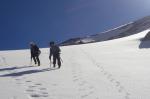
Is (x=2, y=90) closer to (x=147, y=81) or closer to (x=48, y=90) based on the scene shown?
(x=48, y=90)

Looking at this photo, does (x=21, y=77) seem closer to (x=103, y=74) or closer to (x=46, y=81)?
(x=46, y=81)

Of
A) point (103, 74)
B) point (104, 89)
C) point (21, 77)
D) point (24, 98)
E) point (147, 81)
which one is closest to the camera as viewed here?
point (24, 98)

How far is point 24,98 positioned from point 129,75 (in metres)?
7.63

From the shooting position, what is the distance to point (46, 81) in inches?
650

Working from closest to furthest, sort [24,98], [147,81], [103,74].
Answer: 1. [24,98]
2. [147,81]
3. [103,74]

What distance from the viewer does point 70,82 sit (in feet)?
53.7

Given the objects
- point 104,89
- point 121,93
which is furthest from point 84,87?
point 121,93

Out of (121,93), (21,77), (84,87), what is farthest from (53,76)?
(121,93)

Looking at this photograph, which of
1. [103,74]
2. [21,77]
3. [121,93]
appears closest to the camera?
[121,93]

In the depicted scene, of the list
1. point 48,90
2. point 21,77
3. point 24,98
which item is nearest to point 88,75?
point 21,77

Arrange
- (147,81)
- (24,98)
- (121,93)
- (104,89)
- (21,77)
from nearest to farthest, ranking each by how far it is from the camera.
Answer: (24,98) → (121,93) → (104,89) → (147,81) → (21,77)

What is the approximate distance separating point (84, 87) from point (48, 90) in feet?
5.57

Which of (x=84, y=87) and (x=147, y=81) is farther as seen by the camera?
(x=147, y=81)

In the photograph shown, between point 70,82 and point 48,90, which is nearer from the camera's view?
point 48,90
